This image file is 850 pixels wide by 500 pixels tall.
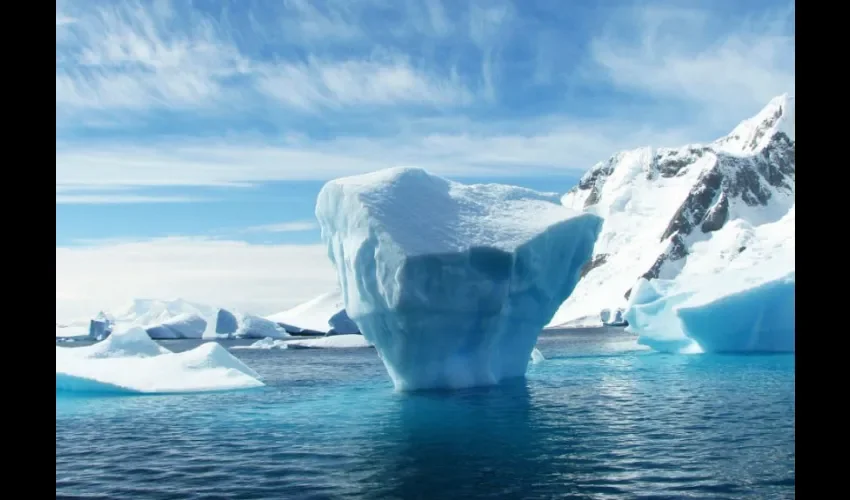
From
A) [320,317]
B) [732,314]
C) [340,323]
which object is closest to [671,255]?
[320,317]

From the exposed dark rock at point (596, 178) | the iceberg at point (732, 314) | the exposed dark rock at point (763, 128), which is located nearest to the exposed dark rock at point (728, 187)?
the exposed dark rock at point (763, 128)

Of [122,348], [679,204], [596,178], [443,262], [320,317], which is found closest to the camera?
[443,262]

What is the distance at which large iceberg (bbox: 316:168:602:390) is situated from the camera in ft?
60.5

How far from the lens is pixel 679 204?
162500 millimetres

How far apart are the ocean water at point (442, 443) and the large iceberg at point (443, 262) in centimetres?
122

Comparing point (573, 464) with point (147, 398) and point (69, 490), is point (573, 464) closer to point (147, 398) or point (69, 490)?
point (69, 490)

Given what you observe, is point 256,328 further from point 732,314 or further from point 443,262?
point 443,262

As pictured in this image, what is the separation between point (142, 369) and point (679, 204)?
5998 inches

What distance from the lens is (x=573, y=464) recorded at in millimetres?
10117

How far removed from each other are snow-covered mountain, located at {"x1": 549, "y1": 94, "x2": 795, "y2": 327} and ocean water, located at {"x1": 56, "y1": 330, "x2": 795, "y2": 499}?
9929cm

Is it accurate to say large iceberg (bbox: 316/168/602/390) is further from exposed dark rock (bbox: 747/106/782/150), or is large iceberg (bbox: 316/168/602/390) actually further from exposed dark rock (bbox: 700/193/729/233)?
exposed dark rock (bbox: 747/106/782/150)
